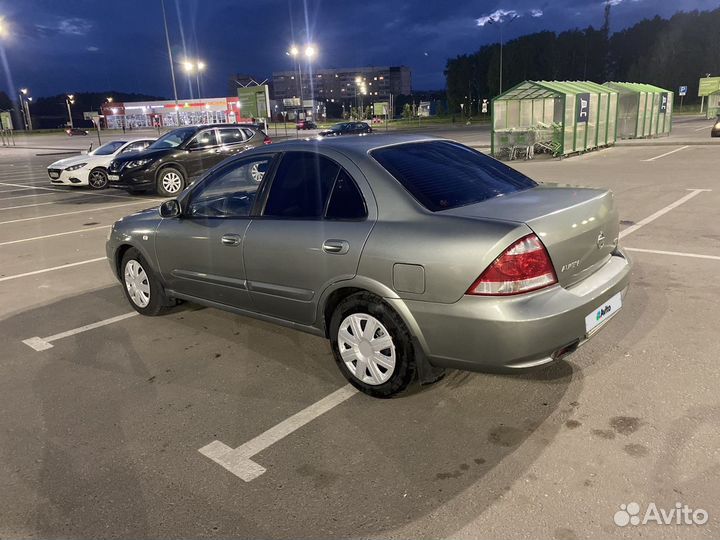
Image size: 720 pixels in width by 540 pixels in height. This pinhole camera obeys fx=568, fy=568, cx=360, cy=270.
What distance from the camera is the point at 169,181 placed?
14.2m

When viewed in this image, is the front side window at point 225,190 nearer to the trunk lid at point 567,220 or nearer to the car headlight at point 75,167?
the trunk lid at point 567,220

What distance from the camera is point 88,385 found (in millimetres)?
3977

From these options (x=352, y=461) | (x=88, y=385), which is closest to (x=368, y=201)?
(x=352, y=461)

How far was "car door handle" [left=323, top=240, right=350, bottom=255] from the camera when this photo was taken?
11.4ft

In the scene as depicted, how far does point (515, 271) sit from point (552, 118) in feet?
72.1

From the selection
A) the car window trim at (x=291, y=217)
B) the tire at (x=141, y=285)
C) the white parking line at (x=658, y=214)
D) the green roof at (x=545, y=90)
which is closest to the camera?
the car window trim at (x=291, y=217)

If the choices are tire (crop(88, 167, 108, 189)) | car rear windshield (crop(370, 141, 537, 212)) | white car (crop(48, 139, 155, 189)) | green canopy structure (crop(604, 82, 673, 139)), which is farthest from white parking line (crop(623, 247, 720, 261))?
green canopy structure (crop(604, 82, 673, 139))

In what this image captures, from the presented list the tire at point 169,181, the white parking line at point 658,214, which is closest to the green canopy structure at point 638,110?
the white parking line at point 658,214

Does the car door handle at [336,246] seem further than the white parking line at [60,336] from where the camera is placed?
No

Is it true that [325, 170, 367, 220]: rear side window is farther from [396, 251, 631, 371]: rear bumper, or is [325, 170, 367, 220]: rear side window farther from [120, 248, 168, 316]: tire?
[120, 248, 168, 316]: tire

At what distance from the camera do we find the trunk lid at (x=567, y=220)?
3.14 metres

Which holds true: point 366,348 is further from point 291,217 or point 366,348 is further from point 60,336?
point 60,336

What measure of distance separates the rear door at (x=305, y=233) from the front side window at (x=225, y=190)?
18.8 inches

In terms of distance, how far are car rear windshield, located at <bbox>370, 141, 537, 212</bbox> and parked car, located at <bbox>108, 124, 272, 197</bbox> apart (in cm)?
1105
